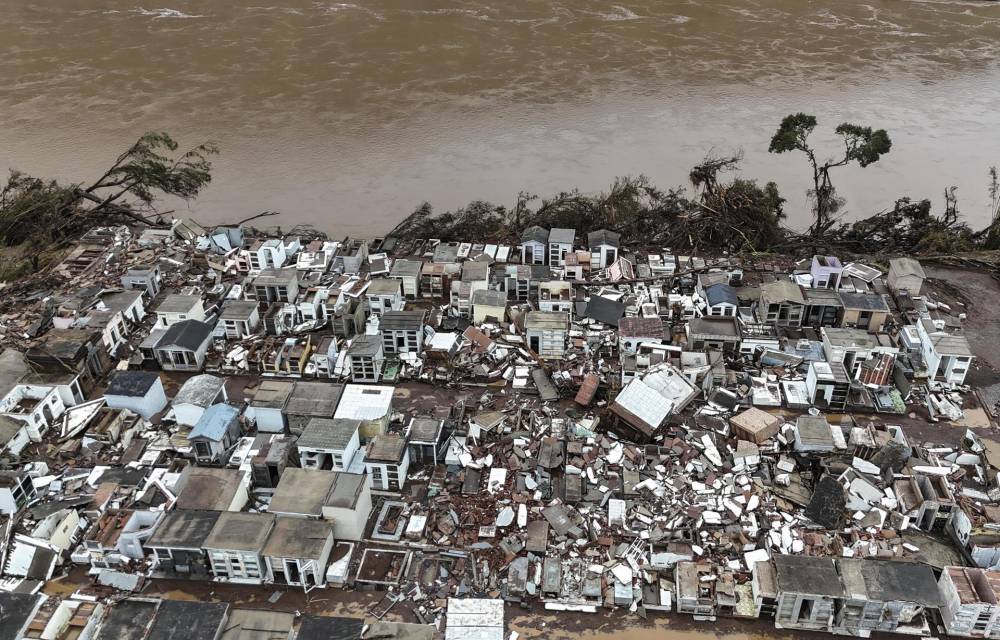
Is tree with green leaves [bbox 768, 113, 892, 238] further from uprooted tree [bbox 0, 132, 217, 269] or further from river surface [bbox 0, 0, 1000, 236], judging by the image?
uprooted tree [bbox 0, 132, 217, 269]

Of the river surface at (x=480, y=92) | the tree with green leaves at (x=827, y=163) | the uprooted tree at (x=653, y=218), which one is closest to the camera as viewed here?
the tree with green leaves at (x=827, y=163)

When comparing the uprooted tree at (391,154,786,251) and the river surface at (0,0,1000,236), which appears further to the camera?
the river surface at (0,0,1000,236)

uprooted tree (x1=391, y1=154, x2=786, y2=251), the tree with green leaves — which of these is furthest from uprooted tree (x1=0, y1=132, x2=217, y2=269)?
the tree with green leaves

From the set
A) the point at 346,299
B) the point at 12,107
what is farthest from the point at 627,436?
the point at 12,107

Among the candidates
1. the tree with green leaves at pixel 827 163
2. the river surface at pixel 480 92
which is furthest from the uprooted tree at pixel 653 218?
the river surface at pixel 480 92

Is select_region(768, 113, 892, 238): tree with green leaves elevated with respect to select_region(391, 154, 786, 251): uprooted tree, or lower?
elevated

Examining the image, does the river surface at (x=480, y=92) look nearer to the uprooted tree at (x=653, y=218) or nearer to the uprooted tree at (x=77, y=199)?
the uprooted tree at (x=77, y=199)
